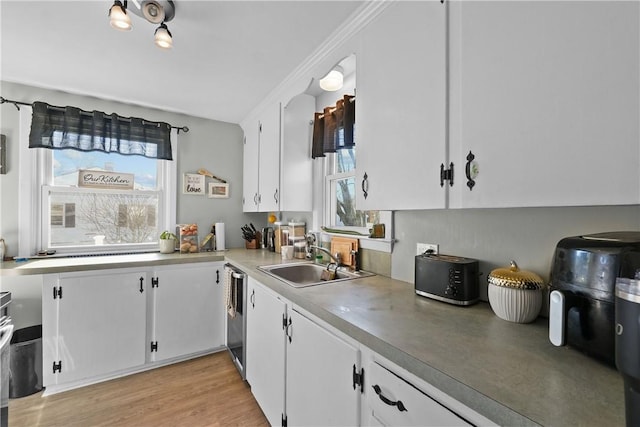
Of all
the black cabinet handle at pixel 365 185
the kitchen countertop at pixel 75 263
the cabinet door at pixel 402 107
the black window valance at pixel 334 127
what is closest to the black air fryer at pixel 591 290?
the cabinet door at pixel 402 107

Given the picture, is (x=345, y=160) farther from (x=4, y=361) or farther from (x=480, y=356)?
(x=4, y=361)

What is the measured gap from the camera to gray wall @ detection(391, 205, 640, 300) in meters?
0.92

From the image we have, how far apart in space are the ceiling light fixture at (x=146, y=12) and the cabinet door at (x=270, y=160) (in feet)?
3.34

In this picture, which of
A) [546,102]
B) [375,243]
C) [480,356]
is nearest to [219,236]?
[375,243]

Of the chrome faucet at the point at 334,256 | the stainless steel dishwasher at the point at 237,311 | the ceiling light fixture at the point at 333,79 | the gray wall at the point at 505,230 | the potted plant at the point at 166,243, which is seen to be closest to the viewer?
the gray wall at the point at 505,230

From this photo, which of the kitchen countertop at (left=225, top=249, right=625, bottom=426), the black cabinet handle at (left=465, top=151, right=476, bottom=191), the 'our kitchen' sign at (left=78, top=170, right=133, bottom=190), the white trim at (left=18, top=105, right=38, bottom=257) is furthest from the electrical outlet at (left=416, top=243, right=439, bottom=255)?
the white trim at (left=18, top=105, right=38, bottom=257)

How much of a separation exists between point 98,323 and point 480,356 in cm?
250

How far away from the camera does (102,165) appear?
2.55 meters

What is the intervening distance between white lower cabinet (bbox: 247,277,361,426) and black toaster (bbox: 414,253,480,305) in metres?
0.47

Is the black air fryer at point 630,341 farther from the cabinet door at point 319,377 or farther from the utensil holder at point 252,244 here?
the utensil holder at point 252,244

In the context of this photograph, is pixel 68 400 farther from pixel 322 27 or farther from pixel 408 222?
pixel 322 27

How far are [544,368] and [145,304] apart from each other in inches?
98.5

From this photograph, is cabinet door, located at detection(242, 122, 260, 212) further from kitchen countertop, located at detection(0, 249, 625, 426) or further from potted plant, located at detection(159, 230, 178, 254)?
kitchen countertop, located at detection(0, 249, 625, 426)

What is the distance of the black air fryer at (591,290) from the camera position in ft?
2.22
